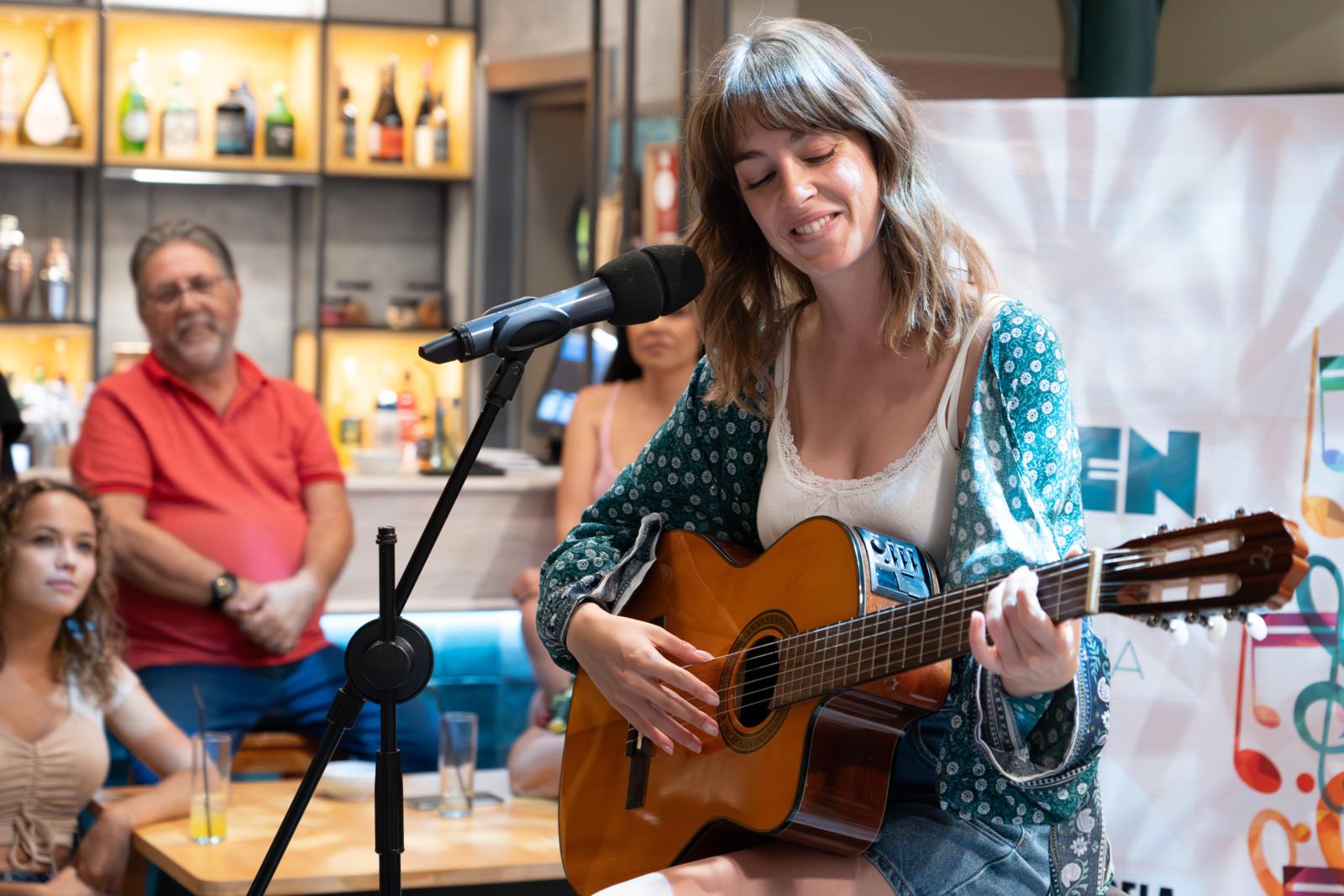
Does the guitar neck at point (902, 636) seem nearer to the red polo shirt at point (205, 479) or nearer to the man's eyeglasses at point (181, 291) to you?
the red polo shirt at point (205, 479)

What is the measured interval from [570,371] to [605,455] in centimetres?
119

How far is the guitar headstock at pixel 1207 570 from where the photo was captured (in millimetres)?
1128

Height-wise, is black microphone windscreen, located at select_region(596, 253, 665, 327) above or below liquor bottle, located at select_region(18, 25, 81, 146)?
below

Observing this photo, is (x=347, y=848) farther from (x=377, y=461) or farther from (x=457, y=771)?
(x=377, y=461)

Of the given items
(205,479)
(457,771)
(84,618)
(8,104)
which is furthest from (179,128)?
(457,771)

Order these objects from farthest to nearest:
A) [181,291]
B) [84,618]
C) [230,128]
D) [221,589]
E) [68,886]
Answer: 1. [230,128]
2. [181,291]
3. [221,589]
4. [84,618]
5. [68,886]

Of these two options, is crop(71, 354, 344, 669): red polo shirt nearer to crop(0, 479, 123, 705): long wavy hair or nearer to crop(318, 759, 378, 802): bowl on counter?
crop(0, 479, 123, 705): long wavy hair

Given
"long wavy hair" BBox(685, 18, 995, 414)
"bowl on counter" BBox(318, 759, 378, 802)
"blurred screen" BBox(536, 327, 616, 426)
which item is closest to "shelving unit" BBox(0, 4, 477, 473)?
"blurred screen" BBox(536, 327, 616, 426)

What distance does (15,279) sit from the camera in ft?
18.2

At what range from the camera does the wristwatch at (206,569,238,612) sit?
3.57 m

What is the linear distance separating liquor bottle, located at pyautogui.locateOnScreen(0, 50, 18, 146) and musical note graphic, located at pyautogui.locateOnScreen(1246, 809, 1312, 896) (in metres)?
4.91

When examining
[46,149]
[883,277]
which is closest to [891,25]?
[883,277]

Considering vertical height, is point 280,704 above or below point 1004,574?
below

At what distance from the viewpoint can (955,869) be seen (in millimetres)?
1487
